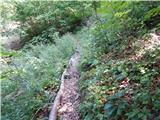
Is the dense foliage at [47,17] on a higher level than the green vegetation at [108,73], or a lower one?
higher

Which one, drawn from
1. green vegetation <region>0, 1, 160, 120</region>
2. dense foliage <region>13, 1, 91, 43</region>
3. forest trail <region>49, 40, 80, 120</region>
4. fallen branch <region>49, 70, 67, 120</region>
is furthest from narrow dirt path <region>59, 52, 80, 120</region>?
dense foliage <region>13, 1, 91, 43</region>

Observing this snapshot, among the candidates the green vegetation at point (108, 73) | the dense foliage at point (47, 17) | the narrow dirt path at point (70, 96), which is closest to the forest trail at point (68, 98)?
the narrow dirt path at point (70, 96)

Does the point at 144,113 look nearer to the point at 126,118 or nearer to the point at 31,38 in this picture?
the point at 126,118

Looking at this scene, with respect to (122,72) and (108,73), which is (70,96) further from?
(122,72)

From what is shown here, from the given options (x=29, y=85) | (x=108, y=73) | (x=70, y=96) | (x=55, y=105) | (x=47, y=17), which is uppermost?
(x=47, y=17)

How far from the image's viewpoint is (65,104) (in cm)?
660

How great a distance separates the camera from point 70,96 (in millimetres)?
6926

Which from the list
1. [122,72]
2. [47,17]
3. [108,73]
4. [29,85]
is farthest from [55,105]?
[47,17]

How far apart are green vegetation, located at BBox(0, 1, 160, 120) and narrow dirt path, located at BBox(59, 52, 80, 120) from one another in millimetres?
258

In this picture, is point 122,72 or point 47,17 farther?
point 47,17

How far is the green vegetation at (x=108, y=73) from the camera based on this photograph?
482 centimetres

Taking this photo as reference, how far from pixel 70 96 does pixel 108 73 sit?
1.26m

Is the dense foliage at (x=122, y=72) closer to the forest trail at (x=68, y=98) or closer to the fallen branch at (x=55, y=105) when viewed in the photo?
the forest trail at (x=68, y=98)

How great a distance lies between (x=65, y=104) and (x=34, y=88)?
1155mm
